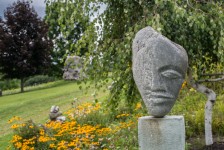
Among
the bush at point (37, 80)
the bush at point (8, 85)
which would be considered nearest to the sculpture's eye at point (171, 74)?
the bush at point (8, 85)

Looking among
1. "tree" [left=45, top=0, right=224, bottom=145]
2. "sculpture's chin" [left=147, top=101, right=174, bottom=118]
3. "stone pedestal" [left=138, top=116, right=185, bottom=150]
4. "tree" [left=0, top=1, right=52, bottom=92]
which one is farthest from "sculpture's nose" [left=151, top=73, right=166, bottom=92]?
"tree" [left=0, top=1, right=52, bottom=92]

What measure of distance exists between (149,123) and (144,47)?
2.32 ft

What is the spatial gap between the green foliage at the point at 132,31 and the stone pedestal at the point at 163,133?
1.49m

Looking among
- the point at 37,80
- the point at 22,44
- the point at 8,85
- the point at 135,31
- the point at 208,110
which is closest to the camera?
the point at 135,31

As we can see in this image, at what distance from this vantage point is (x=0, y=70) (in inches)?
848

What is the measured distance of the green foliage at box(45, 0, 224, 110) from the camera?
494 centimetres

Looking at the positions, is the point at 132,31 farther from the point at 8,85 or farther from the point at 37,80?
the point at 37,80

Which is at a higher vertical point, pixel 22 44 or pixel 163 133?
pixel 22 44

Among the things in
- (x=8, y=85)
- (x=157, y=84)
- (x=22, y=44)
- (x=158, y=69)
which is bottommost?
(x=8, y=85)

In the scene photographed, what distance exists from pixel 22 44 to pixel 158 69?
1880 cm

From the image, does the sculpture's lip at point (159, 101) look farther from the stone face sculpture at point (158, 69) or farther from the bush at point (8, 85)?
the bush at point (8, 85)

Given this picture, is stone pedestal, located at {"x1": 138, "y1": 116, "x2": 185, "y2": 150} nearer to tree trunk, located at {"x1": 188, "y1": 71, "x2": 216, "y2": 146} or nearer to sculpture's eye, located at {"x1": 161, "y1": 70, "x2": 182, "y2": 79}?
sculpture's eye, located at {"x1": 161, "y1": 70, "x2": 182, "y2": 79}

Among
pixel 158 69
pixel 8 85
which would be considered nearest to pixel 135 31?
pixel 158 69

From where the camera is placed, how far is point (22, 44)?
21.2 meters
